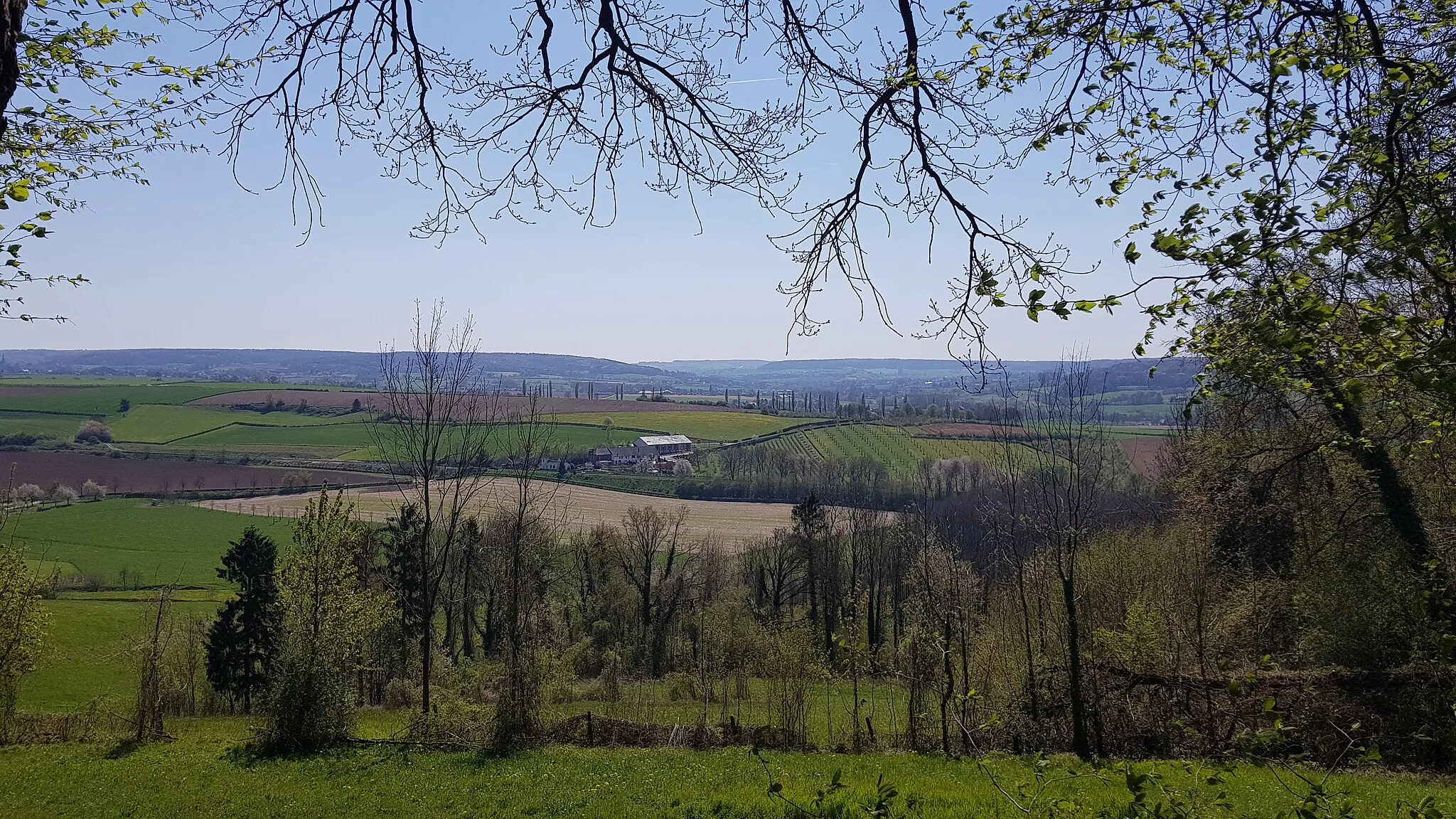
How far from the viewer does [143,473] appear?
71938 mm

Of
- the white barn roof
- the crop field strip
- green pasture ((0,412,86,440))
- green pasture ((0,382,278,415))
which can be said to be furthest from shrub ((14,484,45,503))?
the white barn roof

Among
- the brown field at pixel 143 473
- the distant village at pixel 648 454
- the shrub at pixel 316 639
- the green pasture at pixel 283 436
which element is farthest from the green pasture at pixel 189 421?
the shrub at pixel 316 639

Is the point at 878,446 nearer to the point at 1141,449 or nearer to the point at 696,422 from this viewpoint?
the point at 696,422

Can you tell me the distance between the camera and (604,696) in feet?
97.5

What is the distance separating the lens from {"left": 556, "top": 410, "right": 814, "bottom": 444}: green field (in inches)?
4033

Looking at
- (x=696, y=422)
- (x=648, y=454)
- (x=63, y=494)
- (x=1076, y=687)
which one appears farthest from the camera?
(x=696, y=422)

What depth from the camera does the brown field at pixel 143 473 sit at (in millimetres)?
67562

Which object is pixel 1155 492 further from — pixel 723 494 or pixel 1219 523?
pixel 723 494

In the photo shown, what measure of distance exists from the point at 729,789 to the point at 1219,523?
12.3m

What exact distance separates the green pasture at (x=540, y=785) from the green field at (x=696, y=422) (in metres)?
80.1

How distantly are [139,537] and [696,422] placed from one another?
65.8m

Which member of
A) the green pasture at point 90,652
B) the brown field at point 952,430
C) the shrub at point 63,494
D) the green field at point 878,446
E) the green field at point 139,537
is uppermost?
the brown field at point 952,430

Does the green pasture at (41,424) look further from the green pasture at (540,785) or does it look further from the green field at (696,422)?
the green pasture at (540,785)

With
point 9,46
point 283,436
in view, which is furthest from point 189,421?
point 9,46
